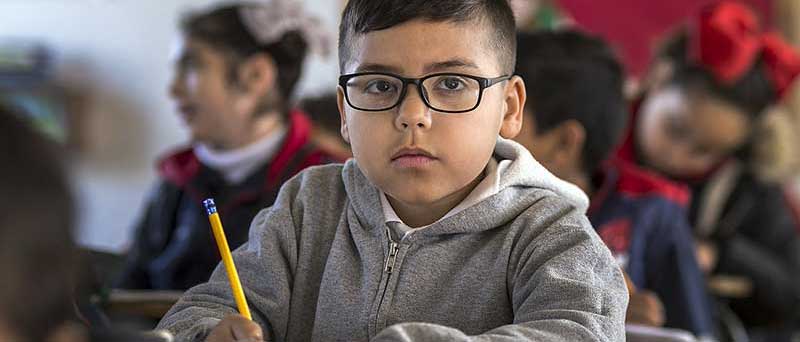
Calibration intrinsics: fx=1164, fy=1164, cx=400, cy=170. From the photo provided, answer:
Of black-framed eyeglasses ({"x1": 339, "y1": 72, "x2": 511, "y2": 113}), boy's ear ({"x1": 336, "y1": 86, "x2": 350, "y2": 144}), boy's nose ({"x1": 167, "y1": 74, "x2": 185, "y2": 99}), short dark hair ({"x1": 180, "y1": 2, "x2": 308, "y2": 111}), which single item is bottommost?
boy's nose ({"x1": 167, "y1": 74, "x2": 185, "y2": 99})

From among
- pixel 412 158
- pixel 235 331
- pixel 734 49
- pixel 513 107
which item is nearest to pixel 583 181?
pixel 734 49

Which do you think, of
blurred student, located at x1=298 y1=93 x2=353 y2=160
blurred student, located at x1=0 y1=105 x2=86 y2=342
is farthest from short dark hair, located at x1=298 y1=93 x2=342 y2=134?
blurred student, located at x1=0 y1=105 x2=86 y2=342

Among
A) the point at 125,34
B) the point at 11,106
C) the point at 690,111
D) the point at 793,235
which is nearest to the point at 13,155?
the point at 11,106

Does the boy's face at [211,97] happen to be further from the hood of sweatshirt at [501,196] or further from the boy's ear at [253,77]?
the hood of sweatshirt at [501,196]

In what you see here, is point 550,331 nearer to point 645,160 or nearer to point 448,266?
point 448,266

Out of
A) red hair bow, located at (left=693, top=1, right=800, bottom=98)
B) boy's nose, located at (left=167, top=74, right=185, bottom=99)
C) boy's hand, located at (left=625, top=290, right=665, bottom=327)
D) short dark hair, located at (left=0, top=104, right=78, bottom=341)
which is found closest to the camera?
short dark hair, located at (left=0, top=104, right=78, bottom=341)

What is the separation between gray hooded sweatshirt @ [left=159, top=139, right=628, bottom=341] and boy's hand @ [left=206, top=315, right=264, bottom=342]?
0.09ft

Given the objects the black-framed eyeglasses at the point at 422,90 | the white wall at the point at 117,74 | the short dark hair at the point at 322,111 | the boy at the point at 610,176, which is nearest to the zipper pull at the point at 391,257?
the black-framed eyeglasses at the point at 422,90

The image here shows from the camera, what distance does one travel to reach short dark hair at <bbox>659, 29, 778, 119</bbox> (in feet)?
8.29

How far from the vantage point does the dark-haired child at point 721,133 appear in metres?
2.51

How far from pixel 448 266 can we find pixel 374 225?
7cm

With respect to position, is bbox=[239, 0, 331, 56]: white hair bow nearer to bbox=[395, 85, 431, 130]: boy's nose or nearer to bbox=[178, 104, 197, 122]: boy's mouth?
bbox=[178, 104, 197, 122]: boy's mouth

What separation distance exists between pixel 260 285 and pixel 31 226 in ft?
1.26

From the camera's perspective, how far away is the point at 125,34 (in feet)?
11.9
